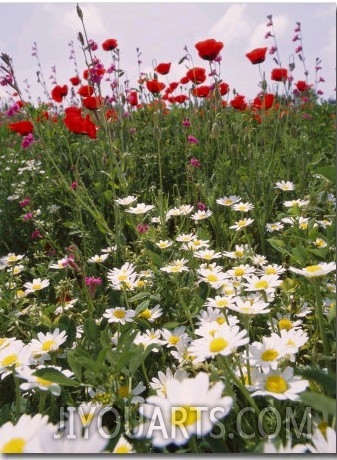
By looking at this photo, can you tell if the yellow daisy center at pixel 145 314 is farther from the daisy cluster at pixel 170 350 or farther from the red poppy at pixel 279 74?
the red poppy at pixel 279 74

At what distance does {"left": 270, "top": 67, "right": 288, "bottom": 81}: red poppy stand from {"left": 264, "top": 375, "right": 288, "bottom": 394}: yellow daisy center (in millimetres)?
2370

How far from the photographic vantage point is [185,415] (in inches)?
26.7

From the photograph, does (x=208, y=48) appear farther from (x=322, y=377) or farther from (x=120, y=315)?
(x=322, y=377)

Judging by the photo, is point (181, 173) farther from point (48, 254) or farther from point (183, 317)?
point (183, 317)

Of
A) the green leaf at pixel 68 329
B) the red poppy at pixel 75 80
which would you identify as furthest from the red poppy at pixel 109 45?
the green leaf at pixel 68 329

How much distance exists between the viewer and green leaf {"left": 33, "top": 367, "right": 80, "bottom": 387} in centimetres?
87

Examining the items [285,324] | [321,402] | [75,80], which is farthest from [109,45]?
[321,402]

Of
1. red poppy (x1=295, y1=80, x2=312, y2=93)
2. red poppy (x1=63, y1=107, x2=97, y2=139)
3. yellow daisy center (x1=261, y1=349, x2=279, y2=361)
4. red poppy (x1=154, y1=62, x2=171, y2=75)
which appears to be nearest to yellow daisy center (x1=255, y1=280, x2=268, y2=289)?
yellow daisy center (x1=261, y1=349, x2=279, y2=361)

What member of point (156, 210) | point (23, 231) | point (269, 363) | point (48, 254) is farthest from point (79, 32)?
point (269, 363)

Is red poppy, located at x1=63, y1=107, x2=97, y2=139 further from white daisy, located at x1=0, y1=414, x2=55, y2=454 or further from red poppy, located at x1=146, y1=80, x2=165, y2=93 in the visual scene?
white daisy, located at x1=0, y1=414, x2=55, y2=454

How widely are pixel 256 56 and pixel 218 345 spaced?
6.19 feet

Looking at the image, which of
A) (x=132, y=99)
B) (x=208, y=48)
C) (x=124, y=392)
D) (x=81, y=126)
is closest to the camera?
(x=124, y=392)

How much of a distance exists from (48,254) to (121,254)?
1.46ft

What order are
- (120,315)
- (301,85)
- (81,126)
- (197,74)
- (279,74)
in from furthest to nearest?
(301,85), (279,74), (197,74), (81,126), (120,315)
